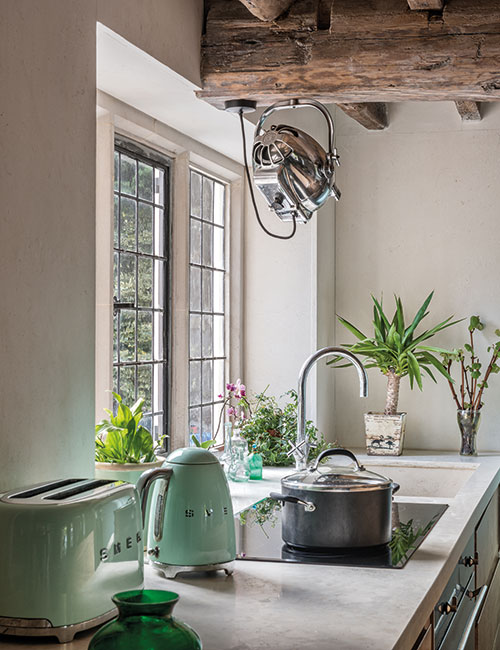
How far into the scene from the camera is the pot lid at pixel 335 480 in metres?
2.11

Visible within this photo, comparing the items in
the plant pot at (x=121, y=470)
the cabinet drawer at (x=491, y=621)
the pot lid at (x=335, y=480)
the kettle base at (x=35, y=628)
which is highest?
the plant pot at (x=121, y=470)

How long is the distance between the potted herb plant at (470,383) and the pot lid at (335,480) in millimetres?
1833

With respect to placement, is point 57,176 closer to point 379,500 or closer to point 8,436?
point 8,436

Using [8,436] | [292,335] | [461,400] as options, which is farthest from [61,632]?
[461,400]

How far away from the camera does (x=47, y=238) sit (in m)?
1.95

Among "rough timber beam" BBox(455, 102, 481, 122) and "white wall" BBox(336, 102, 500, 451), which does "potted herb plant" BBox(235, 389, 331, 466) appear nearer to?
"white wall" BBox(336, 102, 500, 451)

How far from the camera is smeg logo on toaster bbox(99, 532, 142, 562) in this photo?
1532mm

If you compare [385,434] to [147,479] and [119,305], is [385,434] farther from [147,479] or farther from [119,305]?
[147,479]

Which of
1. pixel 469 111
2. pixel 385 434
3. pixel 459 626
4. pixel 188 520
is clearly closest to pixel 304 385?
pixel 459 626

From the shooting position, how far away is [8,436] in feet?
5.93

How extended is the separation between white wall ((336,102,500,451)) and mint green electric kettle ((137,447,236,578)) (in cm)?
263

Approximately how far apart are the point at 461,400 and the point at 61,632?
10.1 ft

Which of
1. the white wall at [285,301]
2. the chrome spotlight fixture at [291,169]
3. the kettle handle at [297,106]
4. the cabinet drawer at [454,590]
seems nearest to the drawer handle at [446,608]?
the cabinet drawer at [454,590]

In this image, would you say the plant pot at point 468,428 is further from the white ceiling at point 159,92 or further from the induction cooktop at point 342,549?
the white ceiling at point 159,92
